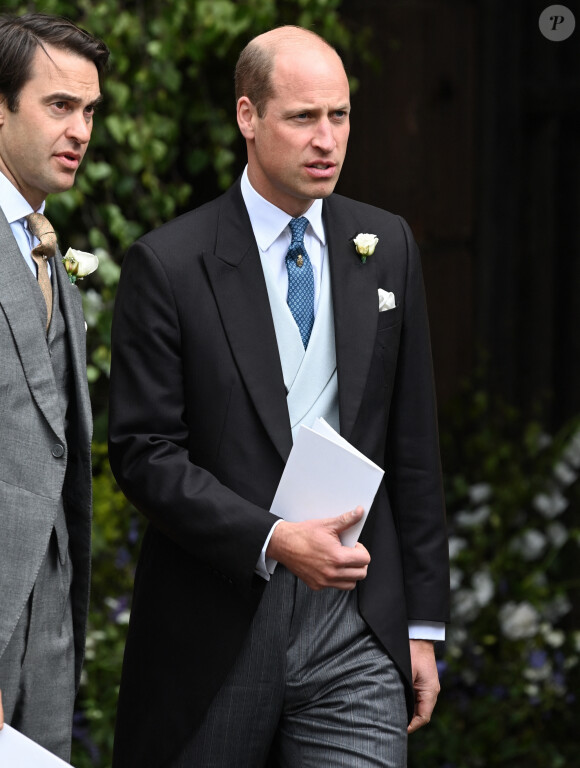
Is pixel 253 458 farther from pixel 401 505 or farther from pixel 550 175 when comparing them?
pixel 550 175

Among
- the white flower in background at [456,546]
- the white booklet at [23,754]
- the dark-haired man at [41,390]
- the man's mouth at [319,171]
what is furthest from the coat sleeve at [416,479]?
the white flower in background at [456,546]

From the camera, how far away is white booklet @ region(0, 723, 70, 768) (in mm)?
2193

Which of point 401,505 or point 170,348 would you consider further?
point 401,505

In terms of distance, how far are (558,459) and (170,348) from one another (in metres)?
2.73

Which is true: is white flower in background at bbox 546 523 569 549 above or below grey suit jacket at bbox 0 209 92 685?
below

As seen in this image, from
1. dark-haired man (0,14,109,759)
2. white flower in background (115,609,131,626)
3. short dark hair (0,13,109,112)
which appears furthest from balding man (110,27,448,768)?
white flower in background (115,609,131,626)

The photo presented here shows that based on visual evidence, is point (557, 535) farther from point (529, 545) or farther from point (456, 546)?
point (456, 546)

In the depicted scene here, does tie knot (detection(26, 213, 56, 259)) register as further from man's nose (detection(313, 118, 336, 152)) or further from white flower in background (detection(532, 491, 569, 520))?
white flower in background (detection(532, 491, 569, 520))

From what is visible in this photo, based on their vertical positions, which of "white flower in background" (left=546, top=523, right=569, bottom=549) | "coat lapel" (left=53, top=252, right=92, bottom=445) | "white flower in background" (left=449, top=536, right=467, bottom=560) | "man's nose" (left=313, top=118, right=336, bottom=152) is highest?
"man's nose" (left=313, top=118, right=336, bottom=152)

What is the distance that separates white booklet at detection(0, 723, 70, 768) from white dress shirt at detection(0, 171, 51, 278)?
2.79ft

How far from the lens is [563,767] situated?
4.54 m

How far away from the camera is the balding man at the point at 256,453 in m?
2.53

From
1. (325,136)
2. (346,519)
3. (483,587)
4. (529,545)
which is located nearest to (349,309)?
(325,136)

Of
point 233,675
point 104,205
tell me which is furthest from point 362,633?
point 104,205
